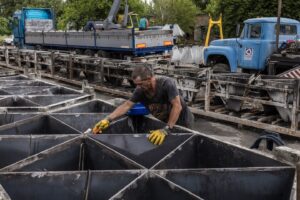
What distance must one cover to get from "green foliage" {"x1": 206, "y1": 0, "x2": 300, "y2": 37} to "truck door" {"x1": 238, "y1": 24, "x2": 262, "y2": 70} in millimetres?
12802

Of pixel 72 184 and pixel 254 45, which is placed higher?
pixel 254 45

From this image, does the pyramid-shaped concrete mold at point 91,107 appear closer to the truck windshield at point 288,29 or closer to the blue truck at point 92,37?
the truck windshield at point 288,29

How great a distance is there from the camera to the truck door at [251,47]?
1063 cm

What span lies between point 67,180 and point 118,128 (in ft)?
4.54

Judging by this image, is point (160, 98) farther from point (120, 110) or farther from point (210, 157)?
point (210, 157)

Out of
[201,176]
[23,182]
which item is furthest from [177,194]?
[23,182]

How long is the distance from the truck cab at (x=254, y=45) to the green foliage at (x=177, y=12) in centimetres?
2157

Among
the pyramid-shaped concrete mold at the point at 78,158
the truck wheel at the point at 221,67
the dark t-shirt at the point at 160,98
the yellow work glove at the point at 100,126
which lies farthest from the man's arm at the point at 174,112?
the truck wheel at the point at 221,67

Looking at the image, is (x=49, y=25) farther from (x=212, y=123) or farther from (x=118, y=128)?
(x=118, y=128)

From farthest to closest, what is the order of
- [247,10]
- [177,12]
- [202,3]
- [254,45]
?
[202,3] → [177,12] → [247,10] → [254,45]

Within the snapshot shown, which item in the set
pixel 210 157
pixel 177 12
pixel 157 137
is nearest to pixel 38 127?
pixel 157 137

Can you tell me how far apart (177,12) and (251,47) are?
896 inches

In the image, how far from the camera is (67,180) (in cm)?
270

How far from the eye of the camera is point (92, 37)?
16.6m
